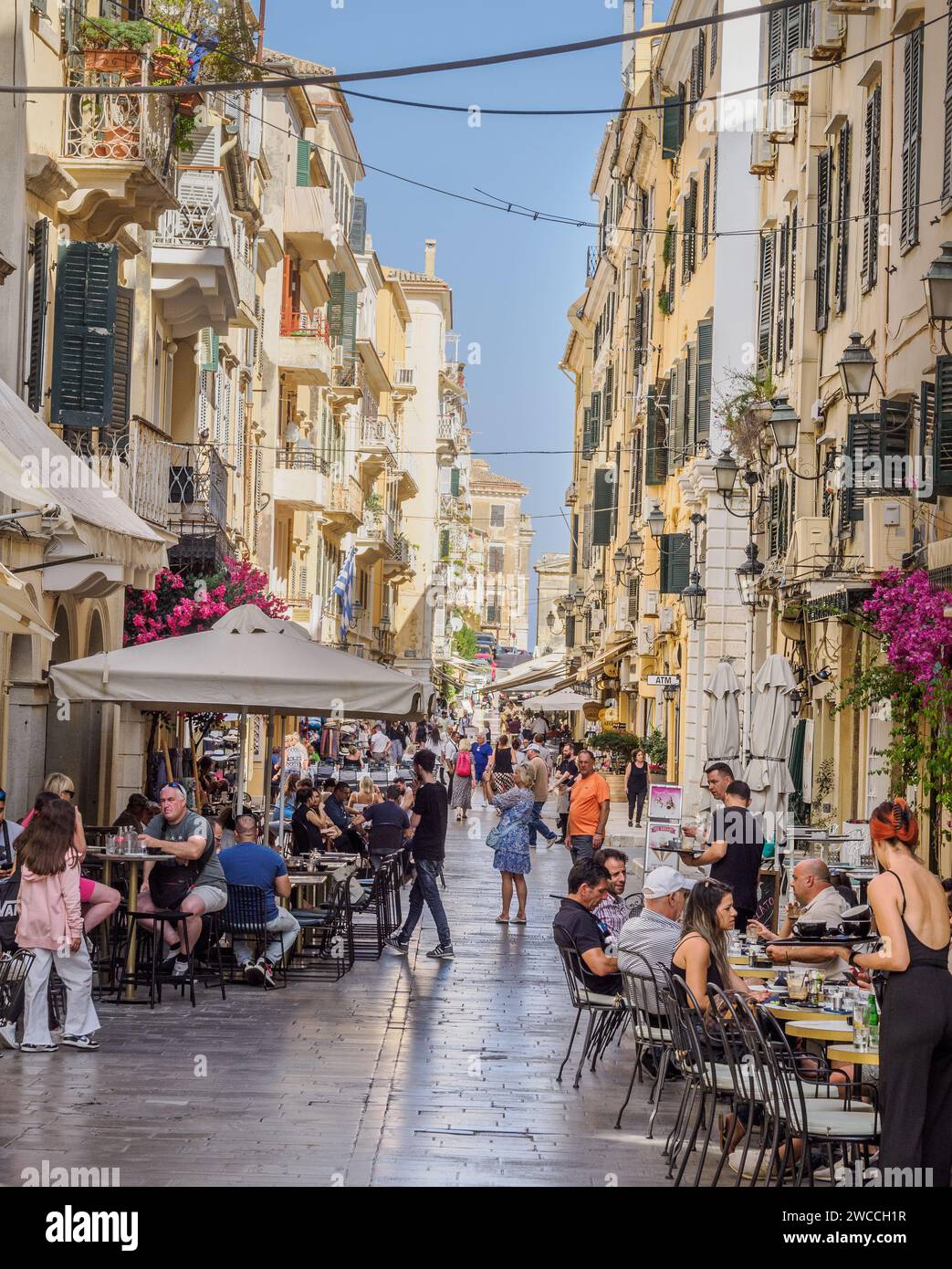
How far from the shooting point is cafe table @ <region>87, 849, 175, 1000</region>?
44.8 ft

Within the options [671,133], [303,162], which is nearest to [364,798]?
[671,133]

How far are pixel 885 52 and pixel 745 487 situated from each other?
35.7 feet

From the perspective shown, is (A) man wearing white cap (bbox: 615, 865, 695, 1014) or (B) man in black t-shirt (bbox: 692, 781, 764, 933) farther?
(B) man in black t-shirt (bbox: 692, 781, 764, 933)

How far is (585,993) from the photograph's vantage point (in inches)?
455

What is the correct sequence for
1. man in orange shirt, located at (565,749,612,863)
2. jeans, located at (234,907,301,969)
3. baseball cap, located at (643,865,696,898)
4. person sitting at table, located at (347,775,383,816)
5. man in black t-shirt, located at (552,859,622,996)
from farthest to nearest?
person sitting at table, located at (347,775,383,816), man in orange shirt, located at (565,749,612,863), jeans, located at (234,907,301,969), man in black t-shirt, located at (552,859,622,996), baseball cap, located at (643,865,696,898)

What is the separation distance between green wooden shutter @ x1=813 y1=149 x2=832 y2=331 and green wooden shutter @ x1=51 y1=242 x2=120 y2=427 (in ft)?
31.1

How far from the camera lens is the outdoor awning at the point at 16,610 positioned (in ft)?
33.7

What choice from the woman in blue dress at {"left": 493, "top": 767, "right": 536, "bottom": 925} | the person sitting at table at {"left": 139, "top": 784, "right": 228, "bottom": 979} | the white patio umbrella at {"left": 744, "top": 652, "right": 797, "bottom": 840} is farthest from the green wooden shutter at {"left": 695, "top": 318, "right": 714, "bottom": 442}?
the person sitting at table at {"left": 139, "top": 784, "right": 228, "bottom": 979}

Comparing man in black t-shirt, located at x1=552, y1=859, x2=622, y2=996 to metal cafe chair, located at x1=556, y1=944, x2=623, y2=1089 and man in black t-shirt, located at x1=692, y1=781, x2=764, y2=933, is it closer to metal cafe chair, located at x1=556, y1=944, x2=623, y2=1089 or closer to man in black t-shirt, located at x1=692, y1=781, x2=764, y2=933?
metal cafe chair, located at x1=556, y1=944, x2=623, y2=1089

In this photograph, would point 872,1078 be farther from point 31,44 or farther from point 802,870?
point 31,44

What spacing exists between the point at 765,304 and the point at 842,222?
20.8 feet

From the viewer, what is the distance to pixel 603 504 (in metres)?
57.1

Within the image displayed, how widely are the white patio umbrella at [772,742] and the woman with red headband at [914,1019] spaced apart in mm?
11897
